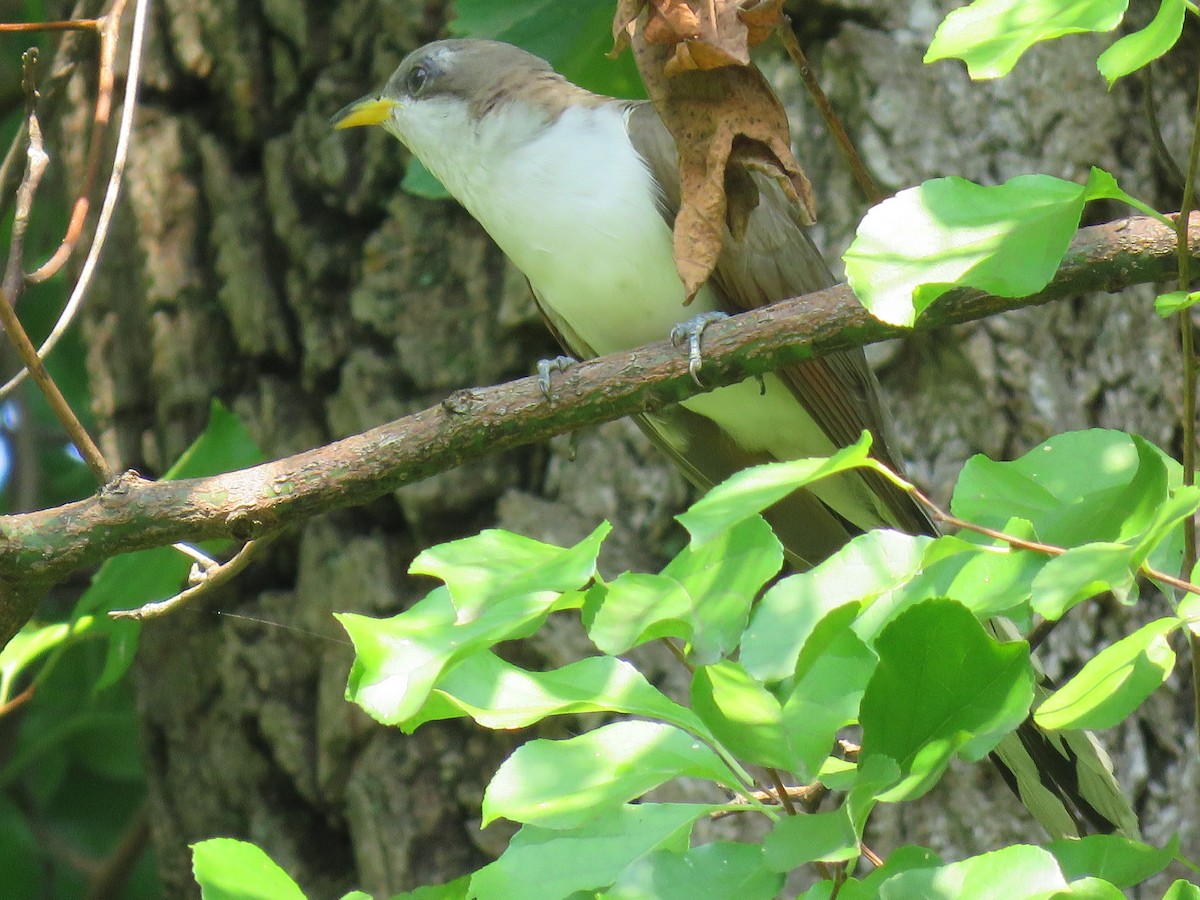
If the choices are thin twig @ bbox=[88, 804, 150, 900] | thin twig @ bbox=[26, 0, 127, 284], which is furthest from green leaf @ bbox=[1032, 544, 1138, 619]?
thin twig @ bbox=[88, 804, 150, 900]

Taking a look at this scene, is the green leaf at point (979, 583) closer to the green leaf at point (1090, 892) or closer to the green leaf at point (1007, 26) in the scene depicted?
the green leaf at point (1090, 892)

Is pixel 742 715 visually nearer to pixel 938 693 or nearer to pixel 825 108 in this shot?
pixel 938 693

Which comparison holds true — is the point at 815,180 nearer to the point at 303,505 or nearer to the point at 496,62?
the point at 496,62

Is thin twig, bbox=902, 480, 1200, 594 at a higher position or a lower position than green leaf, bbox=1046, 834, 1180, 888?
higher

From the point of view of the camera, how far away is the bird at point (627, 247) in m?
2.98

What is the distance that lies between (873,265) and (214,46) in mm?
3053

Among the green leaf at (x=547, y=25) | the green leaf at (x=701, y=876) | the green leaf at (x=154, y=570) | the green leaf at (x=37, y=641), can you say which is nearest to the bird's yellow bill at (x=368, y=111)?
the green leaf at (x=547, y=25)

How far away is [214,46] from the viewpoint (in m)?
3.76

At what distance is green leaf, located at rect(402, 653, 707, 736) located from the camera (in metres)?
1.19

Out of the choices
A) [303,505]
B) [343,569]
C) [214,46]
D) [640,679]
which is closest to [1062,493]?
[640,679]

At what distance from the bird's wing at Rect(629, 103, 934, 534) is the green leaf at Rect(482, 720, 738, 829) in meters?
1.78

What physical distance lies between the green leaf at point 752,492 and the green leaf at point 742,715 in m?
0.14

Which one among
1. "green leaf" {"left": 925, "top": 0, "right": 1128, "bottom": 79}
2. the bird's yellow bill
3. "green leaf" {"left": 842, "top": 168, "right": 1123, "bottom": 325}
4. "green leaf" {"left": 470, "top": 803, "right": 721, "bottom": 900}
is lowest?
"green leaf" {"left": 470, "top": 803, "right": 721, "bottom": 900}

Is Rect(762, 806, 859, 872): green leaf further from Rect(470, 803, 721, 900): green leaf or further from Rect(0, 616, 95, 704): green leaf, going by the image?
Rect(0, 616, 95, 704): green leaf
